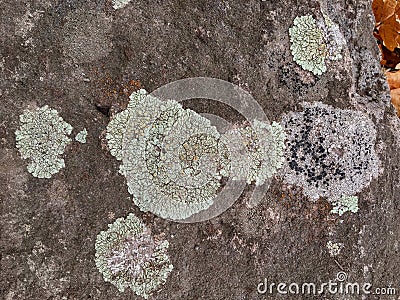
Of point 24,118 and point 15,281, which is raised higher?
point 24,118

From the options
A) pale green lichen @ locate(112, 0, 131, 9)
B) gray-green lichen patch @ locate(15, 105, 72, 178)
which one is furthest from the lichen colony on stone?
pale green lichen @ locate(112, 0, 131, 9)

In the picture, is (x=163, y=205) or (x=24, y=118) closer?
(x=24, y=118)

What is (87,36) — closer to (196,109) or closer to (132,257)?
(196,109)

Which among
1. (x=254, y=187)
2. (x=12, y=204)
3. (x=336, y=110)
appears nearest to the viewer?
(x=12, y=204)

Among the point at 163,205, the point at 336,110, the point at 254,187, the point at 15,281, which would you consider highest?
the point at 336,110

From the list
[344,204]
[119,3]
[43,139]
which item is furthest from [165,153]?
[344,204]

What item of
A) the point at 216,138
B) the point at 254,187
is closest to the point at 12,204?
the point at 216,138

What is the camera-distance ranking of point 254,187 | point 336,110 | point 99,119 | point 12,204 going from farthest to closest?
point 336,110
point 254,187
point 99,119
point 12,204

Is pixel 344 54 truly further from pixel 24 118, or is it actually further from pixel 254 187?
pixel 24 118
